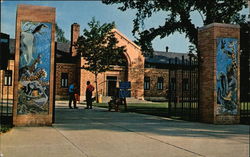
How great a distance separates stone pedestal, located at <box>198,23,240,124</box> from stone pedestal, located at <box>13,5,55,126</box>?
5746 mm

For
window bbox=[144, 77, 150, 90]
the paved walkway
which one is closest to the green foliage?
window bbox=[144, 77, 150, 90]

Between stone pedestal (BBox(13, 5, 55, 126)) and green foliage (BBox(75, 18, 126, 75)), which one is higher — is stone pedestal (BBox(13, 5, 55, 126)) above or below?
below

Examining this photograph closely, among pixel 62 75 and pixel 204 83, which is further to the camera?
pixel 62 75

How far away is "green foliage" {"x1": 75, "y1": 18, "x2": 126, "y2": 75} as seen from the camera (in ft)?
100

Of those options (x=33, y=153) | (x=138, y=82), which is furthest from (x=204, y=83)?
(x=138, y=82)

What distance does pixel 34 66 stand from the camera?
8.95 metres

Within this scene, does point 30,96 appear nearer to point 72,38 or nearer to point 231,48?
point 231,48

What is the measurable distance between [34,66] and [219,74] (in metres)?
6.63

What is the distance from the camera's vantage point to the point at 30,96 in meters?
8.86

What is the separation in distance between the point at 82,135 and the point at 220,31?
21.9ft

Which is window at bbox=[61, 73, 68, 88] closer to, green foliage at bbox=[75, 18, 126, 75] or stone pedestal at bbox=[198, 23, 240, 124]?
green foliage at bbox=[75, 18, 126, 75]

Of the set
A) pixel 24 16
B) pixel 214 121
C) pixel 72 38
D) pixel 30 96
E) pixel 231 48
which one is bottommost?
pixel 214 121

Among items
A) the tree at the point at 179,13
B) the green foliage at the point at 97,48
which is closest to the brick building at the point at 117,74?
the green foliage at the point at 97,48

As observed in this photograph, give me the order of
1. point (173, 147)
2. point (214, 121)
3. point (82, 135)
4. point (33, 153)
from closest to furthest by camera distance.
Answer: point (33, 153)
point (173, 147)
point (82, 135)
point (214, 121)
